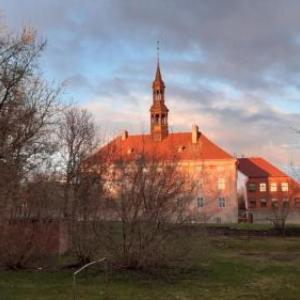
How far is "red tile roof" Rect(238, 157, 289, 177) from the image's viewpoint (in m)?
108

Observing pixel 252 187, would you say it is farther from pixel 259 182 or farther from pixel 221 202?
pixel 221 202

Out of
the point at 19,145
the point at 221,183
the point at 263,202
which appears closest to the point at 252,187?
the point at 263,202

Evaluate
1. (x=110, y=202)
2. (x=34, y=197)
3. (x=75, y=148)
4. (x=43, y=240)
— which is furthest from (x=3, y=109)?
(x=75, y=148)

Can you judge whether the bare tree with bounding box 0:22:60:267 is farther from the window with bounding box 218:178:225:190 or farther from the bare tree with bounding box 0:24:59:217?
the window with bounding box 218:178:225:190

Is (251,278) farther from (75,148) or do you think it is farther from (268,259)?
(75,148)

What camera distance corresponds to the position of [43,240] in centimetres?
2042

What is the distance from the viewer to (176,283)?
16219mm

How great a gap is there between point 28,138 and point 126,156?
8215 millimetres

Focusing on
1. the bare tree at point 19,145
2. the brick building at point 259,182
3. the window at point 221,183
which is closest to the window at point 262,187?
the brick building at point 259,182

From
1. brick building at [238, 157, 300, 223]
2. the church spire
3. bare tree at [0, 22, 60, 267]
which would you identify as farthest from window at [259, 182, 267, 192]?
bare tree at [0, 22, 60, 267]

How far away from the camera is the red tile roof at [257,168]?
108m

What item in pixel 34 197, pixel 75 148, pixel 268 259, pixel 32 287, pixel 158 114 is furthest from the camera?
pixel 158 114

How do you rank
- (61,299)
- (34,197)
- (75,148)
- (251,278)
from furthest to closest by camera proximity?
1. (75,148)
2. (34,197)
3. (251,278)
4. (61,299)

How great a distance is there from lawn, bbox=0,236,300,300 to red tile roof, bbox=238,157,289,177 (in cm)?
8750
